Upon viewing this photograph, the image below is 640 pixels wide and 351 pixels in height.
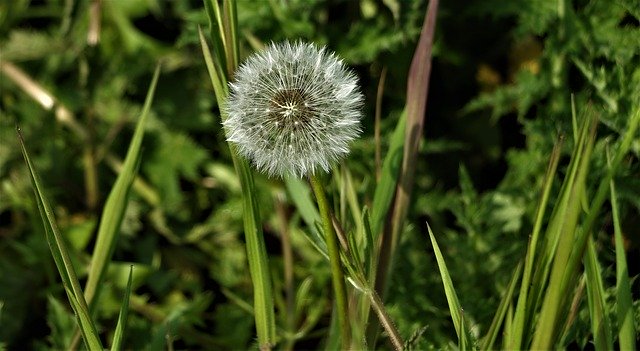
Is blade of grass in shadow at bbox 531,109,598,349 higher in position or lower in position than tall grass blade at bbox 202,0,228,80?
lower

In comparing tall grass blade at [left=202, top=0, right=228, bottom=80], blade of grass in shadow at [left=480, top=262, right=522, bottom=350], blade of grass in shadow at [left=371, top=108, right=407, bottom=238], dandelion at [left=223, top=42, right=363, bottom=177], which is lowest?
blade of grass in shadow at [left=480, top=262, right=522, bottom=350]

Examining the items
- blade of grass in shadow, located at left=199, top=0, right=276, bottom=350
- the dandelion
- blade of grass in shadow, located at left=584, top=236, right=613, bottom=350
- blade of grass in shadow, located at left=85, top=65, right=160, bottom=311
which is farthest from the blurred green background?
the dandelion

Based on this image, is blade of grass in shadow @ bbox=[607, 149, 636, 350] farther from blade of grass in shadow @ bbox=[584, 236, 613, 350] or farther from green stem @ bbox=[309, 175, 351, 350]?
green stem @ bbox=[309, 175, 351, 350]

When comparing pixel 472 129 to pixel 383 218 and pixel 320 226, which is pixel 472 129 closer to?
pixel 383 218

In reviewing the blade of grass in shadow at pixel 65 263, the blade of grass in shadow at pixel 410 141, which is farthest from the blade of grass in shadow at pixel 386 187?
the blade of grass in shadow at pixel 65 263

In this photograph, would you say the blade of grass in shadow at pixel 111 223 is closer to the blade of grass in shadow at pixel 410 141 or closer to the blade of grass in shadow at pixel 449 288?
the blade of grass in shadow at pixel 410 141

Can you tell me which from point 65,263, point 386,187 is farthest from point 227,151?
point 65,263
